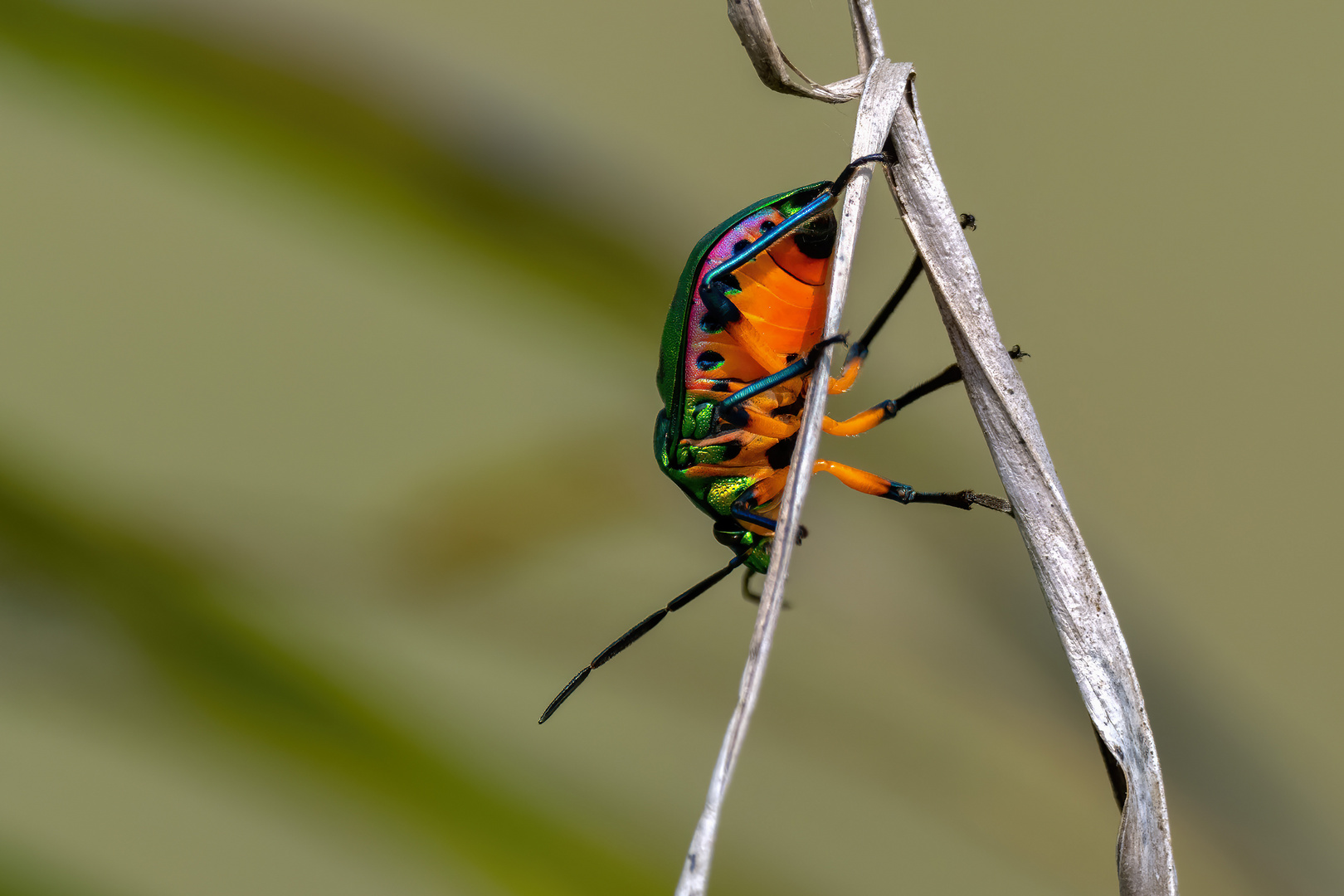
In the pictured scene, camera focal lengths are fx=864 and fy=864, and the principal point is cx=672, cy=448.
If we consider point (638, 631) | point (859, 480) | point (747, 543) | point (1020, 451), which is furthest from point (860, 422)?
point (638, 631)

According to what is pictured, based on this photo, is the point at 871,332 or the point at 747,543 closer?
the point at 871,332

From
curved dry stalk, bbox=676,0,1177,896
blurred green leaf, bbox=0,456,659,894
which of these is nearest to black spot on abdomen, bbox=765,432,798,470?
curved dry stalk, bbox=676,0,1177,896

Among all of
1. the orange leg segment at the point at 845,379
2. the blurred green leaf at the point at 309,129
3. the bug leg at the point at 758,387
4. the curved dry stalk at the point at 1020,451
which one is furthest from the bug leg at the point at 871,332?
the blurred green leaf at the point at 309,129

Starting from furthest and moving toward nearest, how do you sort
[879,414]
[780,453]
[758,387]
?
[780,453], [879,414], [758,387]

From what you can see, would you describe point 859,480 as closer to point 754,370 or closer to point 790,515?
point 754,370

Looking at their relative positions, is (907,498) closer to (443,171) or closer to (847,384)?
(847,384)

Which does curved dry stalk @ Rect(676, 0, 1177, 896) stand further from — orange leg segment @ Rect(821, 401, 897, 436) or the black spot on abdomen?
the black spot on abdomen
